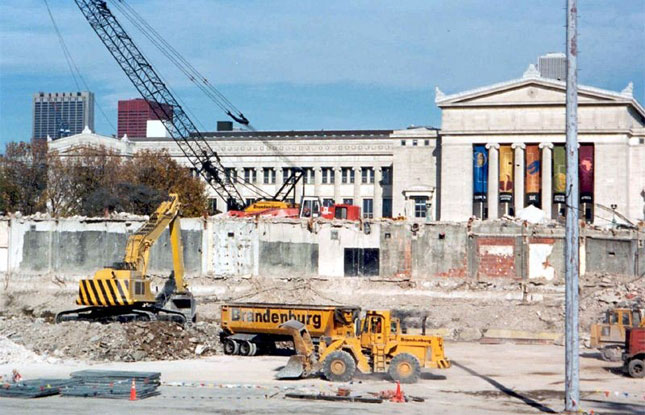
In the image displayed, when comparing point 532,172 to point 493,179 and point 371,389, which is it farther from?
point 371,389

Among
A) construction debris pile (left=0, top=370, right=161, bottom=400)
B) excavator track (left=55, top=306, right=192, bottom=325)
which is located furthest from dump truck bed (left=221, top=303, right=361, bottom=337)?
construction debris pile (left=0, top=370, right=161, bottom=400)

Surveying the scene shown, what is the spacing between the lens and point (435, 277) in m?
57.4

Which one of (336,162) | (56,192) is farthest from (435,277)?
(336,162)

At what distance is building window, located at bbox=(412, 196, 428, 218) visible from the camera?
102m

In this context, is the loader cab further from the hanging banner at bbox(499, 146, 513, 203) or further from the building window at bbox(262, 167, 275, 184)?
the building window at bbox(262, 167, 275, 184)

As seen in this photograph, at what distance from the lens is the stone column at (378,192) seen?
110500 mm

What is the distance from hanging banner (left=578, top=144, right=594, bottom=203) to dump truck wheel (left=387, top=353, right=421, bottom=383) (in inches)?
2551

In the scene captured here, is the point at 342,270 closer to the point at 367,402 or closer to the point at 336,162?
the point at 367,402

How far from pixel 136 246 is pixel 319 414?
70.2ft

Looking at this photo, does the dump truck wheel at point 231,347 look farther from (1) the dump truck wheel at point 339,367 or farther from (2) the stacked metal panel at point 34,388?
(2) the stacked metal panel at point 34,388

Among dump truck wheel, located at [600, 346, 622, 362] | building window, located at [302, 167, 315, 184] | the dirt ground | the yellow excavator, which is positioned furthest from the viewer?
building window, located at [302, 167, 315, 184]

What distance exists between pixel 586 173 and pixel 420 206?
1710 cm

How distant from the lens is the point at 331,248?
58688 millimetres

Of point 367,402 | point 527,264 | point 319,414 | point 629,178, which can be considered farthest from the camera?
point 629,178
